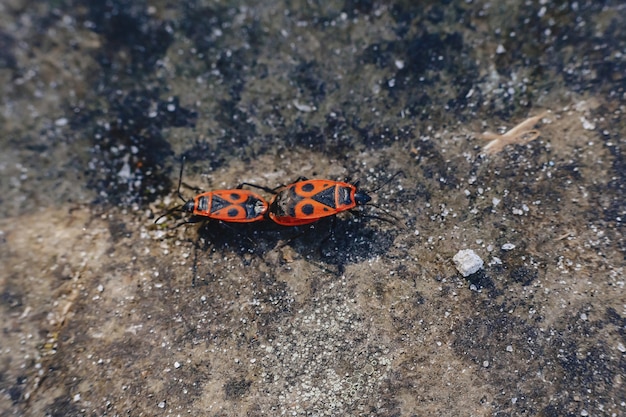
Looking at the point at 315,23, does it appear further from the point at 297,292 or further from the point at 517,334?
the point at 517,334

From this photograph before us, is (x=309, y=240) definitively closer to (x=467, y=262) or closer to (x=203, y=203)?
(x=203, y=203)

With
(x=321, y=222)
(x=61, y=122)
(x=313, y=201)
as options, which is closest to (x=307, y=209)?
(x=313, y=201)

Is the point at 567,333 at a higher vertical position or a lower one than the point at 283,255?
lower

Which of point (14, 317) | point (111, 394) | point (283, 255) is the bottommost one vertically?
point (111, 394)

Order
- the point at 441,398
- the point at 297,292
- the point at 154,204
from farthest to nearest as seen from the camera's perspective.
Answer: the point at 154,204, the point at 297,292, the point at 441,398

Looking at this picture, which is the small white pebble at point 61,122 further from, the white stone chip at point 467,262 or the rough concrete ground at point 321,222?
the white stone chip at point 467,262

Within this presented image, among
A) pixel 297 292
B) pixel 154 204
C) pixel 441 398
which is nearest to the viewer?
pixel 441 398

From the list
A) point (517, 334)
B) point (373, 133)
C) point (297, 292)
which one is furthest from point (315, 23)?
point (517, 334)

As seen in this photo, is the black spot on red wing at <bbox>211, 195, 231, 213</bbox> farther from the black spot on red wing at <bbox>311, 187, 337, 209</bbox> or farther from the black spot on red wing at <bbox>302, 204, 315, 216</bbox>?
the black spot on red wing at <bbox>311, 187, 337, 209</bbox>
